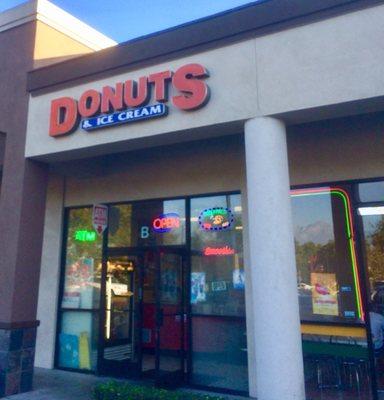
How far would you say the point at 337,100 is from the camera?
209 inches

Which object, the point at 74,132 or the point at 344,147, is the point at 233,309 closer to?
the point at 344,147

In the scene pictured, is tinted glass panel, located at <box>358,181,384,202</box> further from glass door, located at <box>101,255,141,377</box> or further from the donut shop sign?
glass door, located at <box>101,255,141,377</box>

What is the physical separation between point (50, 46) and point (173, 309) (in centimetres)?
591

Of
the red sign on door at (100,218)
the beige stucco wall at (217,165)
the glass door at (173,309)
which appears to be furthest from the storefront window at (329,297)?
the red sign on door at (100,218)

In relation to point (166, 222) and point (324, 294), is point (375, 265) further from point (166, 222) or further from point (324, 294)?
point (166, 222)

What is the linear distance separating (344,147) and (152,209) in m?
3.94

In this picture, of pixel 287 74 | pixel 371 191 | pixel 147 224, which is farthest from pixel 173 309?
pixel 287 74

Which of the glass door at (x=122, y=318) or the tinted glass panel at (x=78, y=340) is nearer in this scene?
the glass door at (x=122, y=318)

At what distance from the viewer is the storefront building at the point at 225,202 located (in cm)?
540

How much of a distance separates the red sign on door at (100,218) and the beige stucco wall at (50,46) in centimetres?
308

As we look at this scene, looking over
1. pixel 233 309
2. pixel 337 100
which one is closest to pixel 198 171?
pixel 233 309

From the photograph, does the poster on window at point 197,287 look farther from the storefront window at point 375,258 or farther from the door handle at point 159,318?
the storefront window at point 375,258

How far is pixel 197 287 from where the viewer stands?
796 cm

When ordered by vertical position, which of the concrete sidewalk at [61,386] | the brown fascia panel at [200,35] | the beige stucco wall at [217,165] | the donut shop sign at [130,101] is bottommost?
the concrete sidewalk at [61,386]
